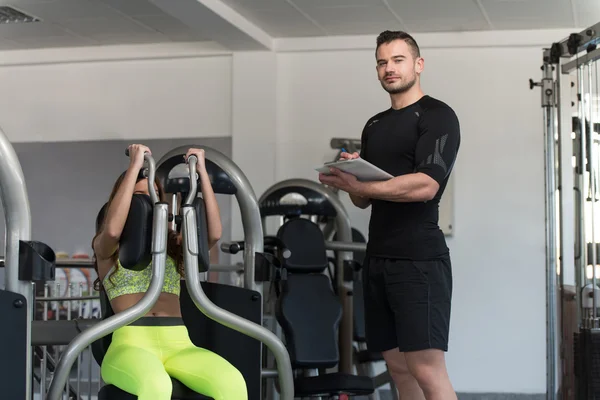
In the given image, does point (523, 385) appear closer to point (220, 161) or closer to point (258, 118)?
point (258, 118)

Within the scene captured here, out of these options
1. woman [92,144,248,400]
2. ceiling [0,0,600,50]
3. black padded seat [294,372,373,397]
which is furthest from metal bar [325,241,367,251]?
ceiling [0,0,600,50]

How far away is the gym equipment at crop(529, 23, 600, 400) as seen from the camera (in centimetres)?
367

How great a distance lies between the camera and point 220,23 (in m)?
5.58

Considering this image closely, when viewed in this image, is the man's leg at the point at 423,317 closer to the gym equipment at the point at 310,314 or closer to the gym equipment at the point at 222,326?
the gym equipment at the point at 222,326

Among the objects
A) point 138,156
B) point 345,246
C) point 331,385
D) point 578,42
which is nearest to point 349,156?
point 138,156

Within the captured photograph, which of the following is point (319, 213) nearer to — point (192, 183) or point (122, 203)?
point (192, 183)

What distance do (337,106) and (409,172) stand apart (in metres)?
3.57

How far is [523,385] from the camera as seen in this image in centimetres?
586

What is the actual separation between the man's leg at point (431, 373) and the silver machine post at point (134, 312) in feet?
2.75

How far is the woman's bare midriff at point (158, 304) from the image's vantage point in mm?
2867

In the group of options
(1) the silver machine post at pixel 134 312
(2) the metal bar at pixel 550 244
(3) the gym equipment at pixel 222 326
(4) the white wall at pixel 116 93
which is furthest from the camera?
(4) the white wall at pixel 116 93

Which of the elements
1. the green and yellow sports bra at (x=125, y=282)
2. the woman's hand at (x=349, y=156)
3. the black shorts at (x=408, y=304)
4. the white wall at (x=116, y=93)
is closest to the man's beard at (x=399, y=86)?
the woman's hand at (x=349, y=156)

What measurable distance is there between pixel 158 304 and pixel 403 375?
88cm

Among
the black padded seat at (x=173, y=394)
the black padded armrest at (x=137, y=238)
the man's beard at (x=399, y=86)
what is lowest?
the black padded seat at (x=173, y=394)
